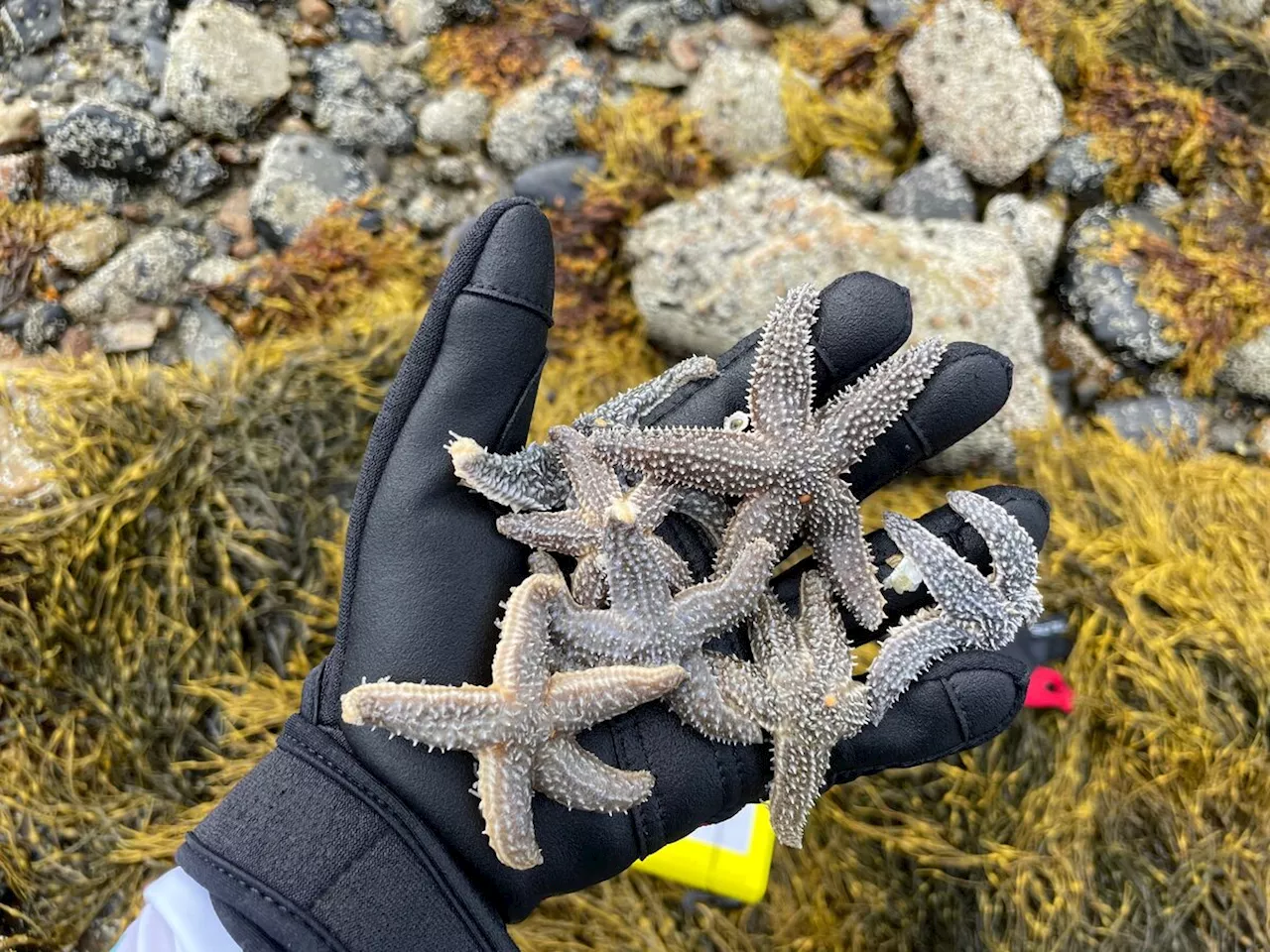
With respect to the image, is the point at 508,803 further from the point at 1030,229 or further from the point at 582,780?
the point at 1030,229

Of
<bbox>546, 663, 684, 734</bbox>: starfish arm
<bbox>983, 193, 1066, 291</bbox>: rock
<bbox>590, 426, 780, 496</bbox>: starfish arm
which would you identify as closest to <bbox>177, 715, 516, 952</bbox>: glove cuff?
<bbox>546, 663, 684, 734</bbox>: starfish arm

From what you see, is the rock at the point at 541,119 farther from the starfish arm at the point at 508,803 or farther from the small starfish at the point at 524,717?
the starfish arm at the point at 508,803

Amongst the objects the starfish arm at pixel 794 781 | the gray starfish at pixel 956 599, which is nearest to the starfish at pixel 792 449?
the gray starfish at pixel 956 599

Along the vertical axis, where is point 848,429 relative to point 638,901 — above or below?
above

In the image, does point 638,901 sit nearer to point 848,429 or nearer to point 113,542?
point 848,429

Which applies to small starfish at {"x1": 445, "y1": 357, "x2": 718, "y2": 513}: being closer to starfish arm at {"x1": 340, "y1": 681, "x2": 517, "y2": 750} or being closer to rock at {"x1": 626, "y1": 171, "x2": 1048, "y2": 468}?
starfish arm at {"x1": 340, "y1": 681, "x2": 517, "y2": 750}

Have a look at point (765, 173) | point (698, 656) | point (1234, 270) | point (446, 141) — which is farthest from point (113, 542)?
point (1234, 270)
